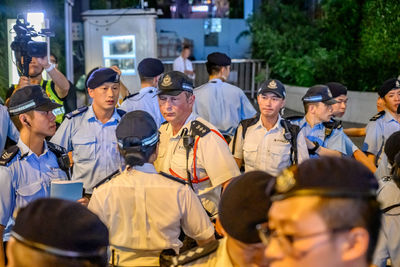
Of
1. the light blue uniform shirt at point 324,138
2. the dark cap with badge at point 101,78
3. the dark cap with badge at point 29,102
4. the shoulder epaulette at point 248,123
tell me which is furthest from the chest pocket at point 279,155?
the dark cap with badge at point 29,102

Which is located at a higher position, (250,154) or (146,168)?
(146,168)

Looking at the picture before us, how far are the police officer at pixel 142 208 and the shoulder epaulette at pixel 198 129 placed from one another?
3.43ft

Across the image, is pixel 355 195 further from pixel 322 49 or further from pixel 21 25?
pixel 322 49

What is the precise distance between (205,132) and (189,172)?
1.15 ft

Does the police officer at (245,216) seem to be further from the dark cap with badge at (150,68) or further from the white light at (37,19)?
the white light at (37,19)

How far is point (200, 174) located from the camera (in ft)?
13.6

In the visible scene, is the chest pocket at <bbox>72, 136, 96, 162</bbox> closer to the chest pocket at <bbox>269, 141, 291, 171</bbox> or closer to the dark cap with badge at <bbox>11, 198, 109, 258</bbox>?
the chest pocket at <bbox>269, 141, 291, 171</bbox>

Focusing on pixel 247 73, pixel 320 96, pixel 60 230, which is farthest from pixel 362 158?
pixel 247 73

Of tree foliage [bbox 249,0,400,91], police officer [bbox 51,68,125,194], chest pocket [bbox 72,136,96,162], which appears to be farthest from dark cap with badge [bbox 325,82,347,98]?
tree foliage [bbox 249,0,400,91]

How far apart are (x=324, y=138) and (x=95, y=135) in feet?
8.18

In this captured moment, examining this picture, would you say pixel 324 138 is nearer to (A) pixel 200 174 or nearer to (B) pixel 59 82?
(A) pixel 200 174

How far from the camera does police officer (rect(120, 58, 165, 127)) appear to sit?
639 centimetres

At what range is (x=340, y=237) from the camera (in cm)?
160

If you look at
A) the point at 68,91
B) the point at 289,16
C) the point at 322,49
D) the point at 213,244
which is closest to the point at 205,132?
the point at 213,244
